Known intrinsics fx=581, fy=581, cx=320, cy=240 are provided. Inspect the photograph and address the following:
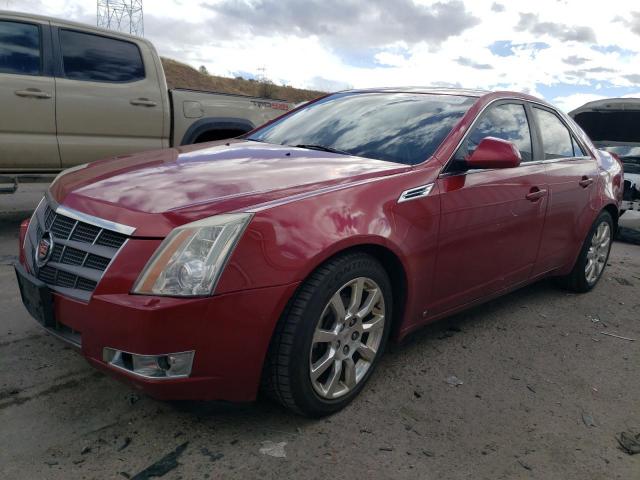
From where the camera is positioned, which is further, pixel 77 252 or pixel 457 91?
pixel 457 91

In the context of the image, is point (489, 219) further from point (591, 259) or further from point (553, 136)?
point (591, 259)

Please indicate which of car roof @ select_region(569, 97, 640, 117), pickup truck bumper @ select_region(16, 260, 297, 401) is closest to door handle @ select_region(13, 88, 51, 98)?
pickup truck bumper @ select_region(16, 260, 297, 401)

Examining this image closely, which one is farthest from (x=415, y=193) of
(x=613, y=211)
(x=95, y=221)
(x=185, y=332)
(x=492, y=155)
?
(x=613, y=211)

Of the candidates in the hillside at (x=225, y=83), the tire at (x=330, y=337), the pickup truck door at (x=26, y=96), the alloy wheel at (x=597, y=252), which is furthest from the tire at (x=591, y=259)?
the hillside at (x=225, y=83)

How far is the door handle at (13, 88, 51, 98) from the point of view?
549cm

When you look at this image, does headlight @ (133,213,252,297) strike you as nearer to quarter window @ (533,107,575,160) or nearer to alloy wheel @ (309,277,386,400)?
alloy wheel @ (309,277,386,400)

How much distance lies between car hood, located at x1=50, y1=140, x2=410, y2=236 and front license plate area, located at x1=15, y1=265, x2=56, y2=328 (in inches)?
14.9

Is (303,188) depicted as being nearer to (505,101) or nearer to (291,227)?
(291,227)

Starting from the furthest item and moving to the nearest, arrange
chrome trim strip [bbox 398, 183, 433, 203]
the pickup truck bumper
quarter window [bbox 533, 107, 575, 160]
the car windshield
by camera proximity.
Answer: quarter window [bbox 533, 107, 575, 160] < the car windshield < chrome trim strip [bbox 398, 183, 433, 203] < the pickup truck bumper

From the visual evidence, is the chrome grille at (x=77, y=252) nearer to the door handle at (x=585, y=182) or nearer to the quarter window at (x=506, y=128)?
the quarter window at (x=506, y=128)

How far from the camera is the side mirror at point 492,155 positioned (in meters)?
3.25

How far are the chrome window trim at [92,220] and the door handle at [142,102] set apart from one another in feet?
12.2

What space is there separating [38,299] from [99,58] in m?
4.30

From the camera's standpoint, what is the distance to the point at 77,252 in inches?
97.3
